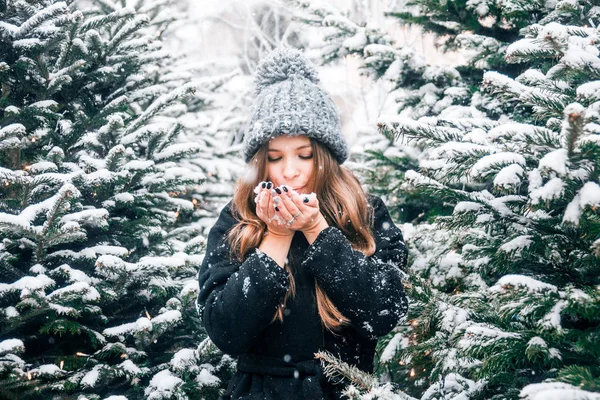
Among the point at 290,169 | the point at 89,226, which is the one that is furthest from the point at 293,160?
the point at 89,226

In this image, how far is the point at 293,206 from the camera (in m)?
1.82

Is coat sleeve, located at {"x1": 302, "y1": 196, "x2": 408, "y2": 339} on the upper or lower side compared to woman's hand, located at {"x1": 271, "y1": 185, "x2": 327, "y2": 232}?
lower

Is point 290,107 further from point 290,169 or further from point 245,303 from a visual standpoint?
point 245,303

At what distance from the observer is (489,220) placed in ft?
5.40

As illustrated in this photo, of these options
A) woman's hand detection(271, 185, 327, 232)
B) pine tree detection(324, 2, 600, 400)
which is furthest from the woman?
pine tree detection(324, 2, 600, 400)

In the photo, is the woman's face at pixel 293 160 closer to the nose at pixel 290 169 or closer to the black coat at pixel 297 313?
the nose at pixel 290 169

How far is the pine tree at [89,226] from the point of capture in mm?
2268

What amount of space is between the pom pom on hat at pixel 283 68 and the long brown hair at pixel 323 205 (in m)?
0.38

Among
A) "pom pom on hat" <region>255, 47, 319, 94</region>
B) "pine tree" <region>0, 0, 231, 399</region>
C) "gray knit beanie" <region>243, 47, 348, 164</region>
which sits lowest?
"pine tree" <region>0, 0, 231, 399</region>

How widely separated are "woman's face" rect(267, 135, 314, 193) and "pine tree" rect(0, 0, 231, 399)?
79cm

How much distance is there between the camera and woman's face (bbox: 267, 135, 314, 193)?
2.15 m

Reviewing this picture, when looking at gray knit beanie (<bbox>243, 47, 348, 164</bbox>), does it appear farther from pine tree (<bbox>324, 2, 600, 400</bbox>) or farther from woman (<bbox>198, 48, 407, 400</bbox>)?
pine tree (<bbox>324, 2, 600, 400</bbox>)

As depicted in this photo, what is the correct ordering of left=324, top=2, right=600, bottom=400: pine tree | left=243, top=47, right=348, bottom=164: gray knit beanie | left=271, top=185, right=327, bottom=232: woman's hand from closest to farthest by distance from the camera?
left=324, top=2, right=600, bottom=400: pine tree → left=271, top=185, right=327, bottom=232: woman's hand → left=243, top=47, right=348, bottom=164: gray knit beanie

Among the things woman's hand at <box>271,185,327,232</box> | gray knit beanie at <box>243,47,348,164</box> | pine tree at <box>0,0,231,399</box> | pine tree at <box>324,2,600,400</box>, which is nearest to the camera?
pine tree at <box>324,2,600,400</box>
